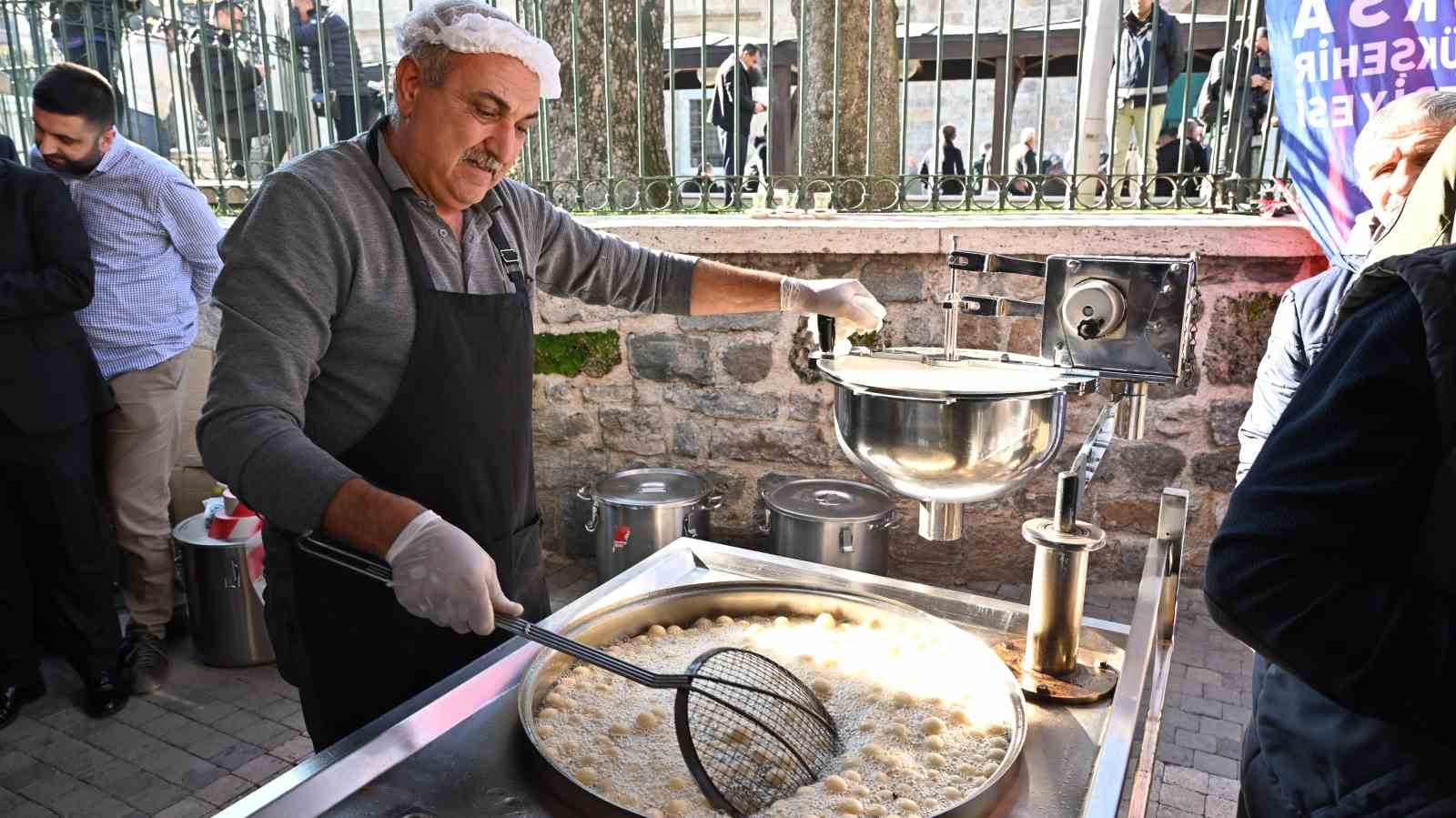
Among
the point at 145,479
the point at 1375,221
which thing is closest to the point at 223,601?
the point at 145,479

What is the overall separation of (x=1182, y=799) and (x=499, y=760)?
2264 mm

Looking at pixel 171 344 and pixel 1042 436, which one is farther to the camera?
pixel 171 344

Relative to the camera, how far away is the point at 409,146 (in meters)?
1.74

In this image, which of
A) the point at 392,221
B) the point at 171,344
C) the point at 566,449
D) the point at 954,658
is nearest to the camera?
the point at 954,658

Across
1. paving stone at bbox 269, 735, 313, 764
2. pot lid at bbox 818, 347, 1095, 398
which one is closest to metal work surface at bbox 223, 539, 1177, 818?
pot lid at bbox 818, 347, 1095, 398

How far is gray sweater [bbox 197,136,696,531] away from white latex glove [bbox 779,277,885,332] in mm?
581

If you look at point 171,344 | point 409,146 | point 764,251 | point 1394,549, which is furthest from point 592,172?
point 1394,549

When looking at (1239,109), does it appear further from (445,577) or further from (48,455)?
(48,455)

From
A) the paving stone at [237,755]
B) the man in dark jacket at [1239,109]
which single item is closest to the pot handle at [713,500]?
the paving stone at [237,755]

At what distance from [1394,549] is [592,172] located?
4.48m

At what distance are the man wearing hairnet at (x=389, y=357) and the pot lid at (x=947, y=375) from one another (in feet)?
1.54

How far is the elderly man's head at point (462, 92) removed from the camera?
1.67 metres

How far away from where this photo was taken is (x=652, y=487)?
3949 millimetres

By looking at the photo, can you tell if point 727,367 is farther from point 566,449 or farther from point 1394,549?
point 1394,549
